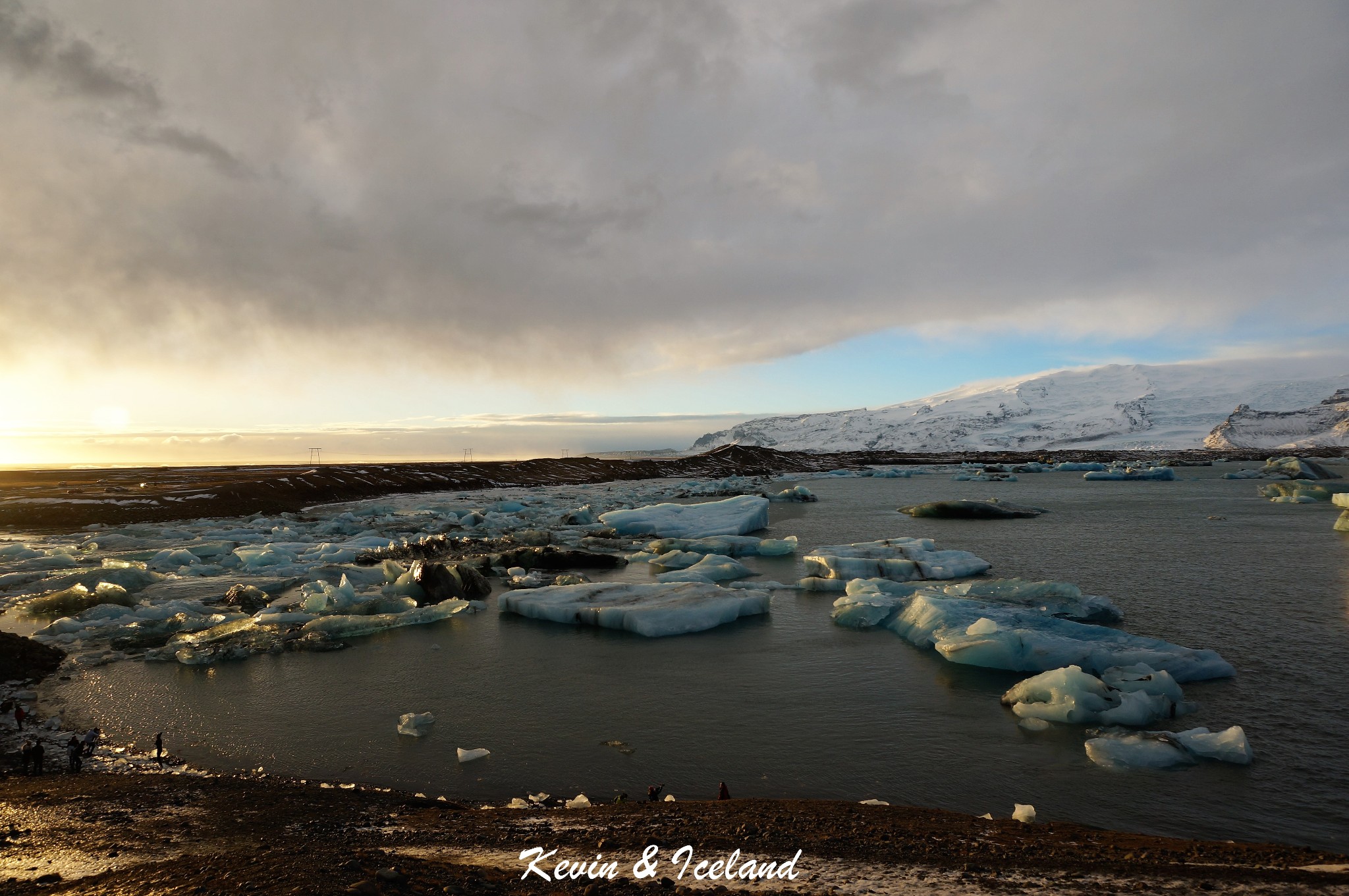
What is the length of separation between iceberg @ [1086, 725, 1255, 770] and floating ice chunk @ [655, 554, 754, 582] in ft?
38.4

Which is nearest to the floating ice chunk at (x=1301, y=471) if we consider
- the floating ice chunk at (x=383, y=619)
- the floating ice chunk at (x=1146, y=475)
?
the floating ice chunk at (x=1146, y=475)

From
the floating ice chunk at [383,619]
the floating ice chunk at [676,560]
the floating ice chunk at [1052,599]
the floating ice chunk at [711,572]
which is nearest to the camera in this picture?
the floating ice chunk at [1052,599]

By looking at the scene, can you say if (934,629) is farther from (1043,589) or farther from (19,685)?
(19,685)

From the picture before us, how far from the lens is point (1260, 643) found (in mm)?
13586

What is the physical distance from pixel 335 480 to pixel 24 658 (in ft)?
173

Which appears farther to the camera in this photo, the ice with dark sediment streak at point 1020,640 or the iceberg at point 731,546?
the iceberg at point 731,546

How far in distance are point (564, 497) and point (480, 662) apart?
144 ft

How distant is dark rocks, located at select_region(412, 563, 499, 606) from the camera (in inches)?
747

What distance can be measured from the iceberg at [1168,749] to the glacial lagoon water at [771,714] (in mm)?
182

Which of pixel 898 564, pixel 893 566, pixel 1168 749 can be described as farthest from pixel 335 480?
pixel 1168 749

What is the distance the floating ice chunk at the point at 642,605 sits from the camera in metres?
15.7

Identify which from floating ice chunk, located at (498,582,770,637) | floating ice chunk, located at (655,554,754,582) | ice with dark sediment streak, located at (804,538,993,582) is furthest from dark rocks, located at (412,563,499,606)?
ice with dark sediment streak, located at (804,538,993,582)

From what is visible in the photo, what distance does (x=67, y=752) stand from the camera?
9242 mm

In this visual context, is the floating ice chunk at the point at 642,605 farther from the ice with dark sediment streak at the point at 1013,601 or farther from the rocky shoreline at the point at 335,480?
the rocky shoreline at the point at 335,480
